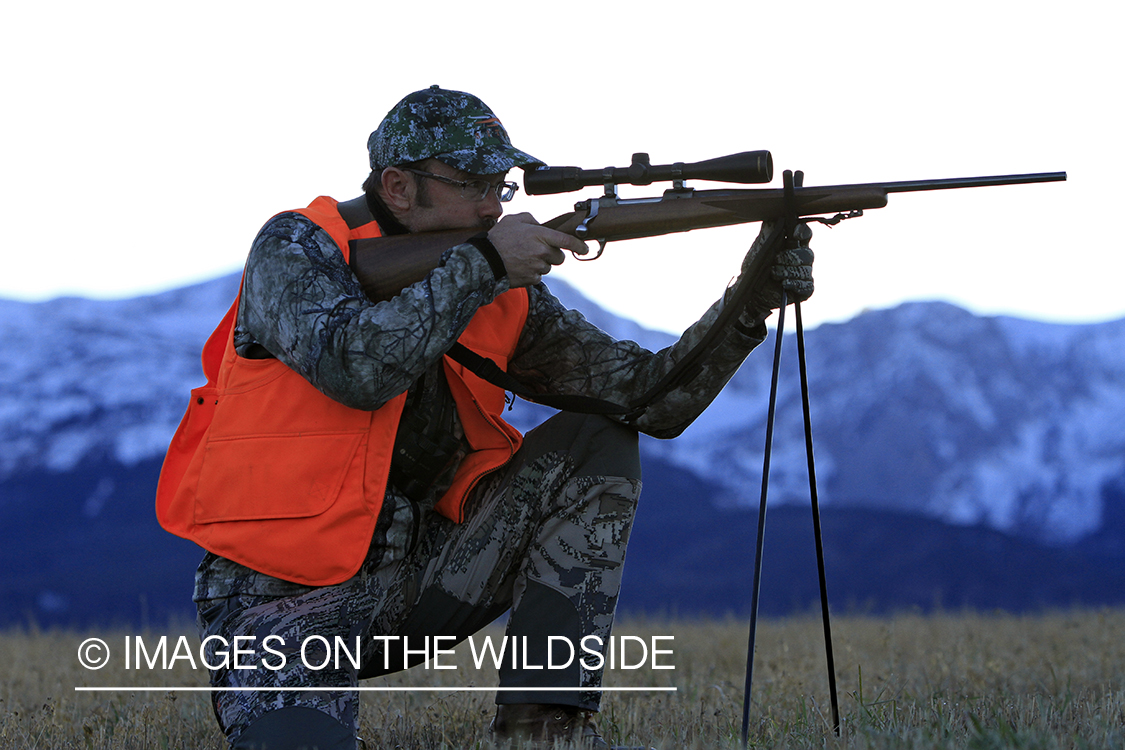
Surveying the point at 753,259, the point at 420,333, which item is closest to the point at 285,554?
the point at 420,333

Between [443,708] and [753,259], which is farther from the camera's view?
[443,708]

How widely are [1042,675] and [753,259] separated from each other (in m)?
2.51

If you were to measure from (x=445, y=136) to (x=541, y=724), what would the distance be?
6.14 feet

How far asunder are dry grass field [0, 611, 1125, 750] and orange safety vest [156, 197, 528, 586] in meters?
0.68

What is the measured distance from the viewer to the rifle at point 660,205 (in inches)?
127

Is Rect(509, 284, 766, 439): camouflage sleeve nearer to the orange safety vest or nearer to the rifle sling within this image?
the rifle sling

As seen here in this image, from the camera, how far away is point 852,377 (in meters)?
58.5

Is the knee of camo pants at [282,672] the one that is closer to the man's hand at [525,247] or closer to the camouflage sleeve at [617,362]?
the man's hand at [525,247]

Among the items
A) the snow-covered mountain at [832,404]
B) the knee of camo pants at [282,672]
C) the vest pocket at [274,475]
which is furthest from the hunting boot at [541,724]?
the snow-covered mountain at [832,404]

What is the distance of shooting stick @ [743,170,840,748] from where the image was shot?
111 inches

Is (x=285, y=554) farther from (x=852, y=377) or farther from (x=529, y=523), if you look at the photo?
(x=852, y=377)
